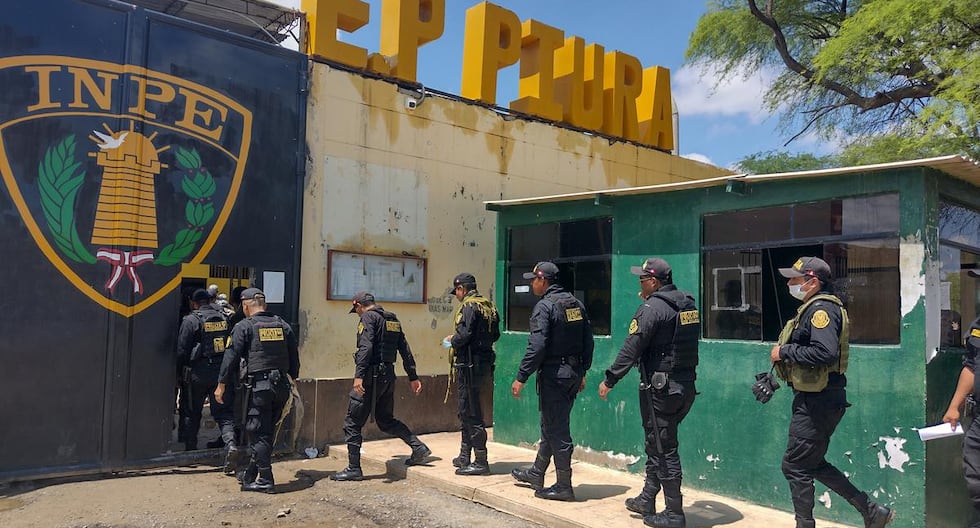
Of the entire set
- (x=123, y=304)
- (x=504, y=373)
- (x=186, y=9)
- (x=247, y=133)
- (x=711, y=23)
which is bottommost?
(x=504, y=373)

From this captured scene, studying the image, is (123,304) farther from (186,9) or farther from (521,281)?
(186,9)

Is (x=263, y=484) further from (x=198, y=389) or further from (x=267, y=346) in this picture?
(x=198, y=389)

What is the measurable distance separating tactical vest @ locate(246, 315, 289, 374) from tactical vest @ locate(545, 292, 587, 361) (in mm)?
2449

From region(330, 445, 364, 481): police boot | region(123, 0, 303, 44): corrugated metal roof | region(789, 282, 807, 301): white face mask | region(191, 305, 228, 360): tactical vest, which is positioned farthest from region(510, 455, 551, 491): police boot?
region(123, 0, 303, 44): corrugated metal roof

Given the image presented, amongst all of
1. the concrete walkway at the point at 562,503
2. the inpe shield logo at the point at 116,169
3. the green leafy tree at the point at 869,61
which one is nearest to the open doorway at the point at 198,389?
the inpe shield logo at the point at 116,169

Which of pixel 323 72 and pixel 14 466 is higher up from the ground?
pixel 323 72

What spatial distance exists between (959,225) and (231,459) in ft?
22.7

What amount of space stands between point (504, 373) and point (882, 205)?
4.54m

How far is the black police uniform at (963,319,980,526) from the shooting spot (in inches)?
183

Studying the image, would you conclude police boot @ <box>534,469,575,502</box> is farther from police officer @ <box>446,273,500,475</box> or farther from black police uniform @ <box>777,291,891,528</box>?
black police uniform @ <box>777,291,891,528</box>

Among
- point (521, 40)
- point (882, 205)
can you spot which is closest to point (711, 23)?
point (521, 40)

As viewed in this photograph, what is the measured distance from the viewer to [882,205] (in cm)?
555

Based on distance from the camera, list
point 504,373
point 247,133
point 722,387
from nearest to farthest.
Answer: point 722,387, point 247,133, point 504,373

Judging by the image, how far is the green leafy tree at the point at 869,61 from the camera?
976 cm
